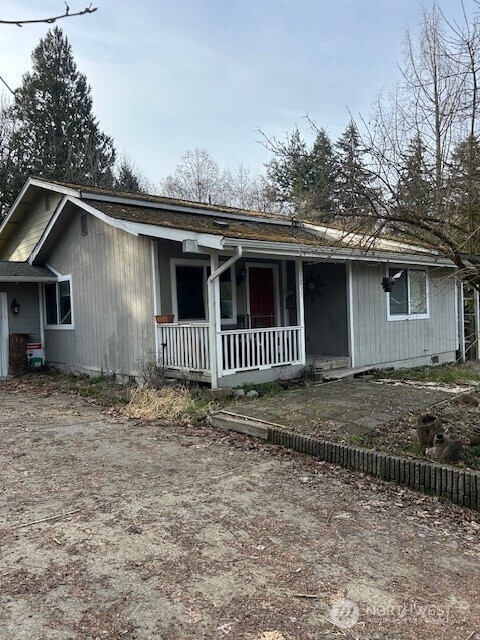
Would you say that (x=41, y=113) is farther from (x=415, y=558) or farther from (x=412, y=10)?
(x=415, y=558)

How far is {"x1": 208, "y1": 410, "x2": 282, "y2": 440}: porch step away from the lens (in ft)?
20.8

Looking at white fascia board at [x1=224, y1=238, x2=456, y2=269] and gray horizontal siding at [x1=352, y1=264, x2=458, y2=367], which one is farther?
gray horizontal siding at [x1=352, y1=264, x2=458, y2=367]

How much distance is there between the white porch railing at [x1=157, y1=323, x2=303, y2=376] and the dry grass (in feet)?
1.91

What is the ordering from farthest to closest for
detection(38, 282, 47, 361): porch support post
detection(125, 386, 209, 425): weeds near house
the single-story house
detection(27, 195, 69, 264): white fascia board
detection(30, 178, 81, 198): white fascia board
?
detection(38, 282, 47, 361): porch support post
detection(27, 195, 69, 264): white fascia board
detection(30, 178, 81, 198): white fascia board
the single-story house
detection(125, 386, 209, 425): weeds near house

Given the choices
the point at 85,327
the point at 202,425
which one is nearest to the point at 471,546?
the point at 202,425

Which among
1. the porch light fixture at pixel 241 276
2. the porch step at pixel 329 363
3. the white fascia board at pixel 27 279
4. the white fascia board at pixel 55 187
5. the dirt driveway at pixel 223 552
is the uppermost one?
the white fascia board at pixel 55 187

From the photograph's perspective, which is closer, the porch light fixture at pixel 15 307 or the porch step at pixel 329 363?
the porch step at pixel 329 363

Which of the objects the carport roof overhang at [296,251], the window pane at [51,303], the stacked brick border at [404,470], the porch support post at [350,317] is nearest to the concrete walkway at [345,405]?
the stacked brick border at [404,470]

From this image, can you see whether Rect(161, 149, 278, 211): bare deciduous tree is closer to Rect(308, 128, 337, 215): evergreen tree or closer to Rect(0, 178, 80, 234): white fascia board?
Rect(0, 178, 80, 234): white fascia board

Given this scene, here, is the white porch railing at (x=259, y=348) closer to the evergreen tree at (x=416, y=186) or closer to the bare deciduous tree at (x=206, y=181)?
the evergreen tree at (x=416, y=186)

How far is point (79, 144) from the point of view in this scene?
28.4 m

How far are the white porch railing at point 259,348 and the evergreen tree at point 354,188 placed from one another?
3841 mm

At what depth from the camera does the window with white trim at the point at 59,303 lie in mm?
11938

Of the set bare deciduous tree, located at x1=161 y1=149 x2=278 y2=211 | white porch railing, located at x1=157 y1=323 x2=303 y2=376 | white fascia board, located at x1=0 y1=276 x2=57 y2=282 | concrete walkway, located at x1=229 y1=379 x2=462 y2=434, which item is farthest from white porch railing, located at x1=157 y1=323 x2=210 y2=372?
bare deciduous tree, located at x1=161 y1=149 x2=278 y2=211
